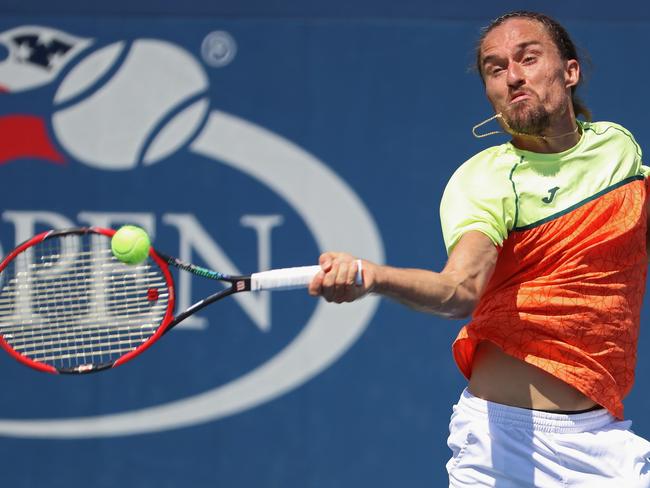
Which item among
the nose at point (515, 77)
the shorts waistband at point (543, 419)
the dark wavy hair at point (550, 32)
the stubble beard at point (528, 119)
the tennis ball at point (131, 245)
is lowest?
the shorts waistband at point (543, 419)

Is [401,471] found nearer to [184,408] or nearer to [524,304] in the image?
[184,408]

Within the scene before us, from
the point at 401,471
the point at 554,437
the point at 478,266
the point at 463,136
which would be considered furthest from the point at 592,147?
the point at 401,471

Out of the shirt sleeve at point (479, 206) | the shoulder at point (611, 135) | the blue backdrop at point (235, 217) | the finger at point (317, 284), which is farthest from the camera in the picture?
the blue backdrop at point (235, 217)

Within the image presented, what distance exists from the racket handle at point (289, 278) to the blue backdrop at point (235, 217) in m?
2.01

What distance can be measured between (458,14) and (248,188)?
1.13 meters

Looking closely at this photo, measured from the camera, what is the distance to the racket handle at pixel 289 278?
2.37m

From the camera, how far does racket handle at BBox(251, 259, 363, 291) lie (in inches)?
93.2

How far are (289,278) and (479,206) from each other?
0.48 m

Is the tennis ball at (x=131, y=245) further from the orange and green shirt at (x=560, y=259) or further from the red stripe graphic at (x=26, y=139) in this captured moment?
the red stripe graphic at (x=26, y=139)

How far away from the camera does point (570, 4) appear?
4578mm

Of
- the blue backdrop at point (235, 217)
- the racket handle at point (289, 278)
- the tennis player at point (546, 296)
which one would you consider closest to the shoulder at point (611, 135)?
the tennis player at point (546, 296)

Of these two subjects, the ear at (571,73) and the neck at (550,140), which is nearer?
the neck at (550,140)

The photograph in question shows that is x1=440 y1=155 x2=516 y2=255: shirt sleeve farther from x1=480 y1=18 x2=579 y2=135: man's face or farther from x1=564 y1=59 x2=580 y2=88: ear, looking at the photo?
x1=564 y1=59 x2=580 y2=88: ear

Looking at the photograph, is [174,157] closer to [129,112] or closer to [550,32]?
[129,112]
